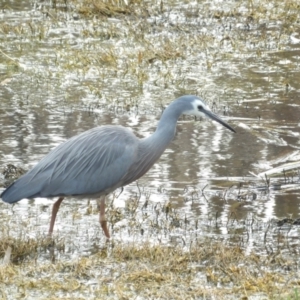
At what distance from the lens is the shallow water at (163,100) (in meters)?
7.98

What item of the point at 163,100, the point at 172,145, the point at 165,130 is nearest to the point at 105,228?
the point at 165,130

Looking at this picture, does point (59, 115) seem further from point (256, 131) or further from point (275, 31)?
point (275, 31)

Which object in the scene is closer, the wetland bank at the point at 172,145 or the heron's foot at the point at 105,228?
the wetland bank at the point at 172,145

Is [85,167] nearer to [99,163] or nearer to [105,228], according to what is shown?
[99,163]

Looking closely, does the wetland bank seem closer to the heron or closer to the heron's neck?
the heron

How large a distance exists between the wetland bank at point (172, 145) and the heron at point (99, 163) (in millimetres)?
315

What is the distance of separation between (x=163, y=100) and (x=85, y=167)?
11.9 ft

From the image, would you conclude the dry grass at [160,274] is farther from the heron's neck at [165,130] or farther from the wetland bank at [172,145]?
the heron's neck at [165,130]

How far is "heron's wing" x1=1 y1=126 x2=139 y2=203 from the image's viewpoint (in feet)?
23.5

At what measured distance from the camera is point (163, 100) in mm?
10844

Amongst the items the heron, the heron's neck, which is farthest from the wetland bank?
the heron's neck

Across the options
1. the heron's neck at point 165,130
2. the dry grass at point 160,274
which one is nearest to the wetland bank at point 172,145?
the dry grass at point 160,274

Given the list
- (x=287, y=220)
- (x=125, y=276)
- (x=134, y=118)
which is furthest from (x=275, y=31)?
(x=125, y=276)

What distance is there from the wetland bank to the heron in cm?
31
